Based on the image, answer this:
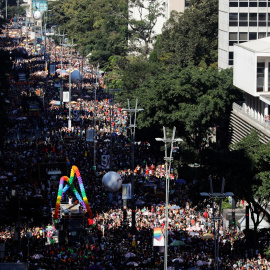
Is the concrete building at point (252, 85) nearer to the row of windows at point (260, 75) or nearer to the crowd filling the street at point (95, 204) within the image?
the row of windows at point (260, 75)

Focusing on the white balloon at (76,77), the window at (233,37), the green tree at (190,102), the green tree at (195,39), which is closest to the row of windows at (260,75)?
the green tree at (190,102)

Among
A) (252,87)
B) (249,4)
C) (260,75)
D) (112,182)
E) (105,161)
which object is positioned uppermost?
(249,4)

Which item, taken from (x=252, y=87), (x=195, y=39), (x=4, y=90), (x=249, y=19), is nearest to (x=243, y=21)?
(x=249, y=19)

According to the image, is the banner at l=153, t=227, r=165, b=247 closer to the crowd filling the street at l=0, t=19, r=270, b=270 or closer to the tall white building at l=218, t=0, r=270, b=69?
the crowd filling the street at l=0, t=19, r=270, b=270

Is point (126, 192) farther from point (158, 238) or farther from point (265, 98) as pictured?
point (265, 98)

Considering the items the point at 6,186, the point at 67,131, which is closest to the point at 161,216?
the point at 6,186
